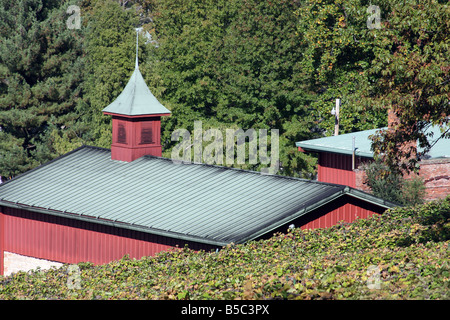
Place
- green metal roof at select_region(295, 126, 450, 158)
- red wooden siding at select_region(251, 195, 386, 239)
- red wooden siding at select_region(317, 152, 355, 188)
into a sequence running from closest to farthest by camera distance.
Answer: red wooden siding at select_region(251, 195, 386, 239) → green metal roof at select_region(295, 126, 450, 158) → red wooden siding at select_region(317, 152, 355, 188)

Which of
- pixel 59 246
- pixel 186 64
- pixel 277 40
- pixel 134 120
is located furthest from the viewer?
pixel 186 64

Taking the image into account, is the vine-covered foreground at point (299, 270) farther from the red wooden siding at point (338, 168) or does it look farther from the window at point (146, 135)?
the window at point (146, 135)

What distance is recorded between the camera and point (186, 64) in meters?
48.1

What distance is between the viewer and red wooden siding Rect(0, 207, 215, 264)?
22172 millimetres

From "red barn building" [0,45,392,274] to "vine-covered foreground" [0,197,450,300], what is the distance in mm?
1280

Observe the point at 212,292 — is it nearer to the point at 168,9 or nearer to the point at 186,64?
the point at 186,64

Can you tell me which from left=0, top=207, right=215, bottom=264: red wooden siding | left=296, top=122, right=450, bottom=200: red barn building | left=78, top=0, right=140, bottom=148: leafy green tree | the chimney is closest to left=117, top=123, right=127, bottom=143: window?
the chimney

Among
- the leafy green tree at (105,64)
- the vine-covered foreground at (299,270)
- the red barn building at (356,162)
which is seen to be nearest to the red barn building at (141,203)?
the vine-covered foreground at (299,270)

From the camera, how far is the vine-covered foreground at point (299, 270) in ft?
38.3

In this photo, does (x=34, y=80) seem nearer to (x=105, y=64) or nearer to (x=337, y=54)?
(x=105, y=64)

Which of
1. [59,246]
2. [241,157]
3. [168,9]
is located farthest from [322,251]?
[168,9]

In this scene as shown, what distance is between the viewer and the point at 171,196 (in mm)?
23359

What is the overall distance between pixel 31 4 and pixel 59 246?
103 feet

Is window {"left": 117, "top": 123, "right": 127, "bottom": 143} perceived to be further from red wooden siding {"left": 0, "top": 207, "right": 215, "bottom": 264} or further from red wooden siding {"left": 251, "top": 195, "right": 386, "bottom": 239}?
red wooden siding {"left": 251, "top": 195, "right": 386, "bottom": 239}
